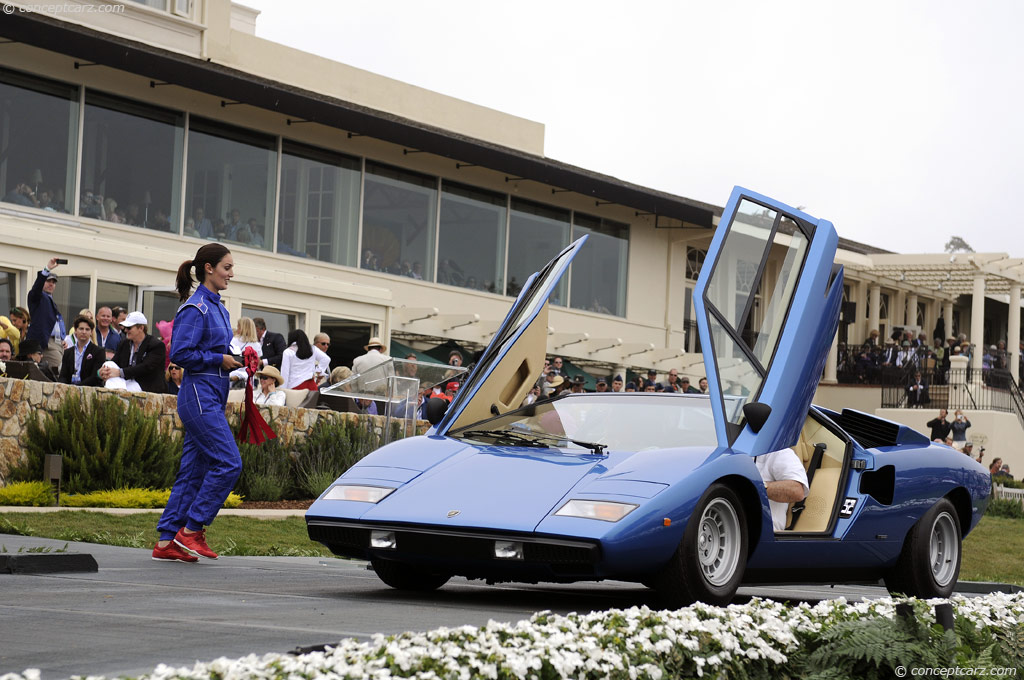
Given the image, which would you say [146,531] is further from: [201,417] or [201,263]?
[201,263]

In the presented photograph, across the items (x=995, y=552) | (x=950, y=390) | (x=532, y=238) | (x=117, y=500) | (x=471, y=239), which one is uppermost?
(x=532, y=238)

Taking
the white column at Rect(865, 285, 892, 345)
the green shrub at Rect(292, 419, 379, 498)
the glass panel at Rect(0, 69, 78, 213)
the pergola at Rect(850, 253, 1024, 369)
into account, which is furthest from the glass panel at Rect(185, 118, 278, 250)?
the white column at Rect(865, 285, 892, 345)

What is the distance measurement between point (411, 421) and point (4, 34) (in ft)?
28.8

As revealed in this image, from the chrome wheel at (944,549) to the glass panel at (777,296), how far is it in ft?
6.08

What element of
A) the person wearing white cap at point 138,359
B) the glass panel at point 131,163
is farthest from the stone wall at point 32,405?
the glass panel at point 131,163

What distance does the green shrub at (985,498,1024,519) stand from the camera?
77.6 ft

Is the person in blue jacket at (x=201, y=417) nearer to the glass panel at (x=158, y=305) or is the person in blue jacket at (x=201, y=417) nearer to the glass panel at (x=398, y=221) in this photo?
the glass panel at (x=158, y=305)

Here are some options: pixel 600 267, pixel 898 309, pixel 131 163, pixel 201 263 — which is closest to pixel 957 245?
pixel 898 309

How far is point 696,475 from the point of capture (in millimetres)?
6941

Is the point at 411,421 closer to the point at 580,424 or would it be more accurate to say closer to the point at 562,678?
the point at 580,424

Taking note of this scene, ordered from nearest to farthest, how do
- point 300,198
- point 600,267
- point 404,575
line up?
point 404,575 → point 300,198 → point 600,267

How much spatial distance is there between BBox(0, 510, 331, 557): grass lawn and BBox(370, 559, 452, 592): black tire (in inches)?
119

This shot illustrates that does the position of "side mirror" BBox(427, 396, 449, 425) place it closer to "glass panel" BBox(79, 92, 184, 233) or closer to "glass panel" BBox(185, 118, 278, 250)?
"glass panel" BBox(79, 92, 184, 233)

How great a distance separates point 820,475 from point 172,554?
4127 mm
